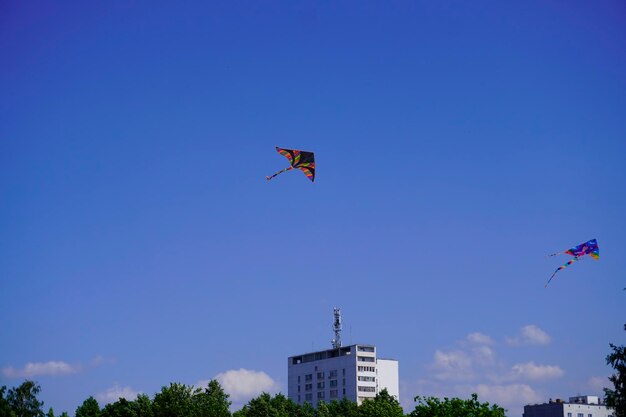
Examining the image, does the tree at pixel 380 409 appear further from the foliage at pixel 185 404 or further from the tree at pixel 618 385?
the tree at pixel 618 385

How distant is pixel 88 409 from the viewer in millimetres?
149375

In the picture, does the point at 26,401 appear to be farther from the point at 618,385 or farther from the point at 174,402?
the point at 618,385

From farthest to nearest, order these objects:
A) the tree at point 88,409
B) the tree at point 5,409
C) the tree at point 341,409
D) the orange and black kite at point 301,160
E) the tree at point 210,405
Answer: the tree at point 341,409
the tree at point 88,409
the tree at point 5,409
the tree at point 210,405
the orange and black kite at point 301,160

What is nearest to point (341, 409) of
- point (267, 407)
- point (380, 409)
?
point (267, 407)

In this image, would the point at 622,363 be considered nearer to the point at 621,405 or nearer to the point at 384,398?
the point at 621,405

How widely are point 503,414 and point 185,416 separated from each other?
41.9 metres

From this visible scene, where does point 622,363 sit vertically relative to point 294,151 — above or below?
below

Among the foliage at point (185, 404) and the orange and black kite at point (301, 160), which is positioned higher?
the orange and black kite at point (301, 160)

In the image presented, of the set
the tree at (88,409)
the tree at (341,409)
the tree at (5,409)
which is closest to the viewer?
the tree at (5,409)

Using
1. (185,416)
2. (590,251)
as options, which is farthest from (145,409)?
(590,251)

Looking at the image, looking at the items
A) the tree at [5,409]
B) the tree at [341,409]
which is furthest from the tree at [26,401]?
the tree at [341,409]

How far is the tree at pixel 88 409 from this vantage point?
14725 cm

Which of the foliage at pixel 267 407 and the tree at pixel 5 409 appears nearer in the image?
the tree at pixel 5 409

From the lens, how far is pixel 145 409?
12638 centimetres
